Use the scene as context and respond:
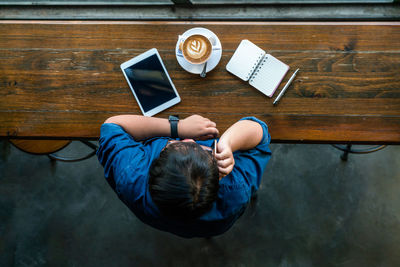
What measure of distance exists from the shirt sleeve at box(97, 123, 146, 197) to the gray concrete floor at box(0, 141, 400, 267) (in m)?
1.49

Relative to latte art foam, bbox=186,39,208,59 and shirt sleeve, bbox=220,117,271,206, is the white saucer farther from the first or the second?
shirt sleeve, bbox=220,117,271,206

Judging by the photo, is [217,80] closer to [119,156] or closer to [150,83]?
[150,83]

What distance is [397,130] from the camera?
149cm

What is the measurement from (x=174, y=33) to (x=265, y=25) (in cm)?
52

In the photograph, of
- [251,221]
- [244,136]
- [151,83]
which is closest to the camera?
[244,136]

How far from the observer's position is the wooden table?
1.51 m

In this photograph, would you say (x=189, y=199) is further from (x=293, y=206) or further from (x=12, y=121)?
(x=293, y=206)

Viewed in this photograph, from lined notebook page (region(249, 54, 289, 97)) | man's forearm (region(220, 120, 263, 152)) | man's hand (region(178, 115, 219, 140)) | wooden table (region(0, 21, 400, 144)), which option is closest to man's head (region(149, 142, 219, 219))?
man's forearm (region(220, 120, 263, 152))

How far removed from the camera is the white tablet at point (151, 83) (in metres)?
1.53

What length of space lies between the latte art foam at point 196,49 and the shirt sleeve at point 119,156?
54 cm

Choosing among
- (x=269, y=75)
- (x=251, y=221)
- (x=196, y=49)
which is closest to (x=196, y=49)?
(x=196, y=49)

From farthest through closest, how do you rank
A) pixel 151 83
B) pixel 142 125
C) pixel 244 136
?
pixel 151 83
pixel 142 125
pixel 244 136

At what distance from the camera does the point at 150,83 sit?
1.54 metres

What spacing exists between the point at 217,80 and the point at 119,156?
68 centimetres
